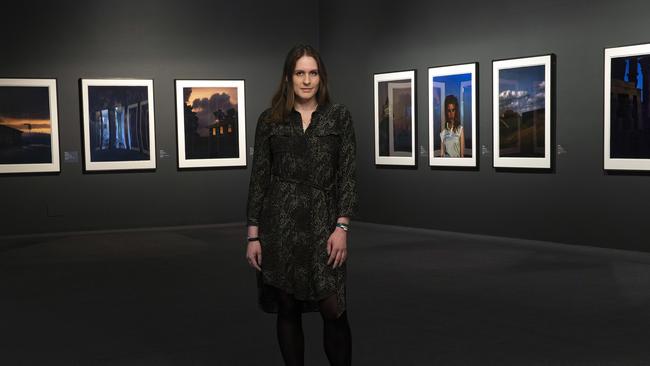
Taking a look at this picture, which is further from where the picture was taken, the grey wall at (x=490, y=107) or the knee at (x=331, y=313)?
the grey wall at (x=490, y=107)

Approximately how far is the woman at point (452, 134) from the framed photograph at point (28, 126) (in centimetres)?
720

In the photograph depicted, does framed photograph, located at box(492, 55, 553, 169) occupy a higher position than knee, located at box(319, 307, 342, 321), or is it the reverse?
framed photograph, located at box(492, 55, 553, 169)

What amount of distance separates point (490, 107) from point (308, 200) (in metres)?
9.10

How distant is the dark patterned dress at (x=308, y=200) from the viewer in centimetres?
437

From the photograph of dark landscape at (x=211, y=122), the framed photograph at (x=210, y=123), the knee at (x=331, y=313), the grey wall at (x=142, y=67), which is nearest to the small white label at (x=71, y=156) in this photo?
the grey wall at (x=142, y=67)

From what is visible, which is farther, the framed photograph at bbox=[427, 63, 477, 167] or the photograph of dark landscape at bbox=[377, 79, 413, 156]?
the photograph of dark landscape at bbox=[377, 79, 413, 156]

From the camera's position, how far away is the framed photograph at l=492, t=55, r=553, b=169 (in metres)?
12.0

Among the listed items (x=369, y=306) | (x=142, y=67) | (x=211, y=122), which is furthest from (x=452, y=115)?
(x=369, y=306)

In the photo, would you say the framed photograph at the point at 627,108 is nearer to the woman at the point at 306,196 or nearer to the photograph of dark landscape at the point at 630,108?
the photograph of dark landscape at the point at 630,108

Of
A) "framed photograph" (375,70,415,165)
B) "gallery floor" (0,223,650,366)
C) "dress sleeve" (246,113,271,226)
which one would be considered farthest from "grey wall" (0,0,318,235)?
"dress sleeve" (246,113,271,226)

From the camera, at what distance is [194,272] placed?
10180 mm

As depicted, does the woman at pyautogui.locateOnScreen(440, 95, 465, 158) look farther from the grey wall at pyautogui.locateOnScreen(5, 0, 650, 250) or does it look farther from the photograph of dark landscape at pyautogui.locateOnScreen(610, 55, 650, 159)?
the photograph of dark landscape at pyautogui.locateOnScreen(610, 55, 650, 159)

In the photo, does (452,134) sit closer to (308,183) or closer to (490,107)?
(490,107)

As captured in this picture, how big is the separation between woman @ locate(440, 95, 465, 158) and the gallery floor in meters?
1.71
